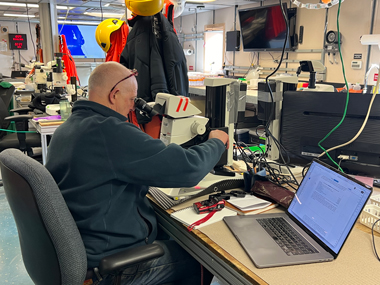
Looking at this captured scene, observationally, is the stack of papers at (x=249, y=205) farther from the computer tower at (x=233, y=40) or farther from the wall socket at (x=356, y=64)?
the computer tower at (x=233, y=40)

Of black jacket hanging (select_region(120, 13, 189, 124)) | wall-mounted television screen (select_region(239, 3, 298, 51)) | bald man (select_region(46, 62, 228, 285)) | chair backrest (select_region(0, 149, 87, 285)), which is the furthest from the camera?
wall-mounted television screen (select_region(239, 3, 298, 51))

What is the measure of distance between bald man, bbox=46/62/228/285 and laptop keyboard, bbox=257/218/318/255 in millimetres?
314

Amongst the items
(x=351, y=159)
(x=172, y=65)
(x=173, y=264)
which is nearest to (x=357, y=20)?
(x=172, y=65)

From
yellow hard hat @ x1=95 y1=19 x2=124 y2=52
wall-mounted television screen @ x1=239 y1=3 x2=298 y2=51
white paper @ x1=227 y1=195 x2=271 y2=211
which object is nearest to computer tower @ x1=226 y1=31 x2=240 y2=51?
wall-mounted television screen @ x1=239 y1=3 x2=298 y2=51

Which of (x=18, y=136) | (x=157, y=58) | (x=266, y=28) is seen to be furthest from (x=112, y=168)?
(x=266, y=28)

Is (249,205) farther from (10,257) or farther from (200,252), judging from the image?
(10,257)

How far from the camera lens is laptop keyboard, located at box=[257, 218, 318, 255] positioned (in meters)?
1.07

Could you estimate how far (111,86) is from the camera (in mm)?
1297

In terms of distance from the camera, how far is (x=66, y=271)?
107 centimetres

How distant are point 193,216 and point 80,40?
1102 centimetres

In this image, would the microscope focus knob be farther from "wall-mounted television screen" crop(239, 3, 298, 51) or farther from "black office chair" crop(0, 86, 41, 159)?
"wall-mounted television screen" crop(239, 3, 298, 51)

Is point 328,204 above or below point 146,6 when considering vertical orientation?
below

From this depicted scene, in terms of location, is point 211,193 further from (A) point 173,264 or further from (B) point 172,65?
(B) point 172,65

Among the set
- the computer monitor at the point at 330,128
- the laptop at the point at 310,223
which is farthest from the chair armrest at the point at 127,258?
the computer monitor at the point at 330,128
